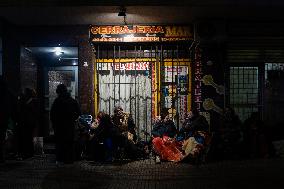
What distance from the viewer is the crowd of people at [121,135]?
33.6 feet

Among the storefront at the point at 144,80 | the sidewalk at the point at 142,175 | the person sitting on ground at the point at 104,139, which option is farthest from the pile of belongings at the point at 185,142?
the storefront at the point at 144,80

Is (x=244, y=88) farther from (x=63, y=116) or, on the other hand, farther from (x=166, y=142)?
(x=63, y=116)

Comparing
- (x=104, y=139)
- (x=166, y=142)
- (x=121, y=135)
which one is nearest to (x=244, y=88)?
(x=166, y=142)

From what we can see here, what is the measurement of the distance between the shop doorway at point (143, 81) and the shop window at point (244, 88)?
138 cm

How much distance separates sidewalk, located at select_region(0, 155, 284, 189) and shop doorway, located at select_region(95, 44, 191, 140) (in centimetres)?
253

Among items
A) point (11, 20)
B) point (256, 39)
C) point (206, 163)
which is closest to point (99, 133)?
point (206, 163)

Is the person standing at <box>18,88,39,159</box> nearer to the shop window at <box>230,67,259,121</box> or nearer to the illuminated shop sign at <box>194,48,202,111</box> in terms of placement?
the illuminated shop sign at <box>194,48,202,111</box>

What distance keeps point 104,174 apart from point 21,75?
4.92m

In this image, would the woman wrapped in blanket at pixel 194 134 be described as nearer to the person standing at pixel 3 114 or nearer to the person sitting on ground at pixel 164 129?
the person sitting on ground at pixel 164 129

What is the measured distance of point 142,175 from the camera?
358 inches

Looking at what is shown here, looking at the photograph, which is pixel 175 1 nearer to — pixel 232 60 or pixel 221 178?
pixel 232 60

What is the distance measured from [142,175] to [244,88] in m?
5.42

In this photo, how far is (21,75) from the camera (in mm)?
12656

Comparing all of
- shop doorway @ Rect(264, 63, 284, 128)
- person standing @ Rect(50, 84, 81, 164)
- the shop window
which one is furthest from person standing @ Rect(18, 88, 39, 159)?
shop doorway @ Rect(264, 63, 284, 128)
